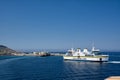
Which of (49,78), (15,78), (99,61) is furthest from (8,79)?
(99,61)

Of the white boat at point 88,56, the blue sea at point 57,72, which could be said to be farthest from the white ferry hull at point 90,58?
the blue sea at point 57,72

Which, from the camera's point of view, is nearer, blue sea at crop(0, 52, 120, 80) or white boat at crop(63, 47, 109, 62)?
blue sea at crop(0, 52, 120, 80)

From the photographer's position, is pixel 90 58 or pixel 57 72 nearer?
pixel 57 72

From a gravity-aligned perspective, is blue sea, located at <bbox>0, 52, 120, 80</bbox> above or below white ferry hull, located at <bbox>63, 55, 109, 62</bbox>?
below

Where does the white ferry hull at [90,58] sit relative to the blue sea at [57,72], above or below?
above

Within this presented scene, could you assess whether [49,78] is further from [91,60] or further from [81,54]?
[81,54]

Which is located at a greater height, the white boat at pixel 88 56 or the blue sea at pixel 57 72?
the white boat at pixel 88 56

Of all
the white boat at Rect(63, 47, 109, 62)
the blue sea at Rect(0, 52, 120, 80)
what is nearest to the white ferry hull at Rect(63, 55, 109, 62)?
the white boat at Rect(63, 47, 109, 62)

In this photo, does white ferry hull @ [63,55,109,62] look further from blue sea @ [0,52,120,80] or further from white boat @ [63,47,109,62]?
blue sea @ [0,52,120,80]

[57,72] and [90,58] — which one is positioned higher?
[90,58]

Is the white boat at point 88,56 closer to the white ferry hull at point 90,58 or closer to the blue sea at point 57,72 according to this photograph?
the white ferry hull at point 90,58

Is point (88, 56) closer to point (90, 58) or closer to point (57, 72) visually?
point (90, 58)

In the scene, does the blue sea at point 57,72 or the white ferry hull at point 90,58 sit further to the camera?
the white ferry hull at point 90,58

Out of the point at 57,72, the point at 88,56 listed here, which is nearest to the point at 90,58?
the point at 88,56
